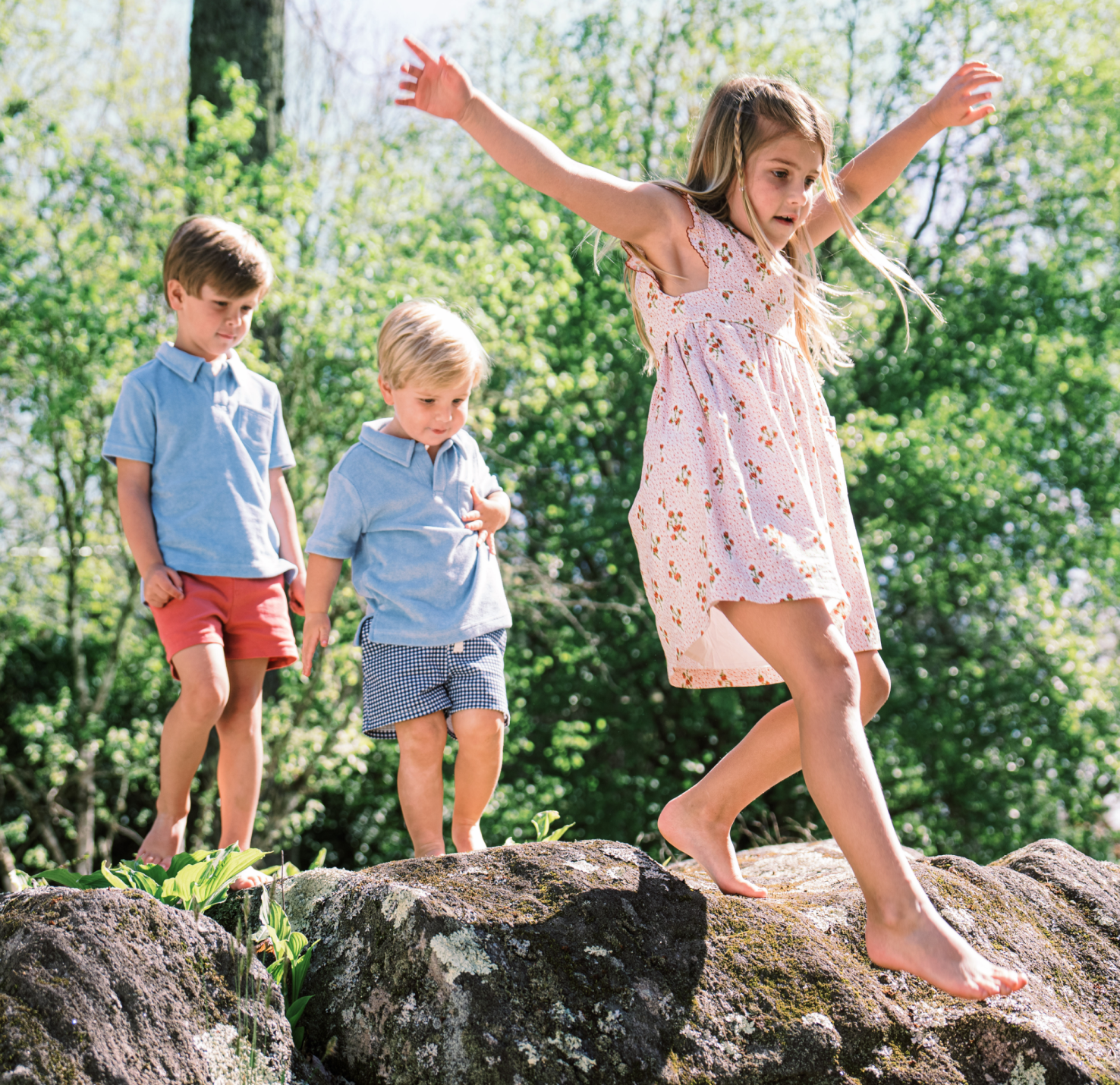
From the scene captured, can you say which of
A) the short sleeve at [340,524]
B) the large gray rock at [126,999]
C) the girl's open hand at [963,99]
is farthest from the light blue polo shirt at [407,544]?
the girl's open hand at [963,99]

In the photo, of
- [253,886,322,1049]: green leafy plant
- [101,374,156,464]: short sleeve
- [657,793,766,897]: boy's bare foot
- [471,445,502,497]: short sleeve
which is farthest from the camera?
[471,445,502,497]: short sleeve

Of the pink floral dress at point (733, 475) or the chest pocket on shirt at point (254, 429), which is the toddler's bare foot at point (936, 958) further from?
the chest pocket on shirt at point (254, 429)

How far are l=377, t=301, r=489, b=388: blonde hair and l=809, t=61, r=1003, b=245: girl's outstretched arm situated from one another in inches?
38.9

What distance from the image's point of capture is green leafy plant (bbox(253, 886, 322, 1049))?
1914 mm

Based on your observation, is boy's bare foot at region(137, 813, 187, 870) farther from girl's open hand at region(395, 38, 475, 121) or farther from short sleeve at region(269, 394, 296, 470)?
girl's open hand at region(395, 38, 475, 121)

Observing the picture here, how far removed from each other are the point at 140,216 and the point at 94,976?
6.03 metres

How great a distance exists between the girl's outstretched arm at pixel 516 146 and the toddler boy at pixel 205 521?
2.89 feet

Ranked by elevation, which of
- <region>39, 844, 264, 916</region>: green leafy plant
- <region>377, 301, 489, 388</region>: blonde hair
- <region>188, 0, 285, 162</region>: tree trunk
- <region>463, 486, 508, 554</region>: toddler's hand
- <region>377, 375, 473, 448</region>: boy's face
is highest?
<region>188, 0, 285, 162</region>: tree trunk

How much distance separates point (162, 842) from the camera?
8.82 ft

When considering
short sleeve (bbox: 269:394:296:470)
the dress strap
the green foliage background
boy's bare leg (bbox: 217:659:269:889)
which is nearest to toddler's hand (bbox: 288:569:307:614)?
boy's bare leg (bbox: 217:659:269:889)

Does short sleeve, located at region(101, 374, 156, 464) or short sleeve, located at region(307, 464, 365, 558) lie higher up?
short sleeve, located at region(101, 374, 156, 464)

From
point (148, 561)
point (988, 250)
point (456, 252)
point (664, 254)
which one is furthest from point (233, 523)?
point (988, 250)

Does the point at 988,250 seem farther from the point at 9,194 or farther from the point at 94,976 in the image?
the point at 94,976

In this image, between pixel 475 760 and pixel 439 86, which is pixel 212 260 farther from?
pixel 475 760
